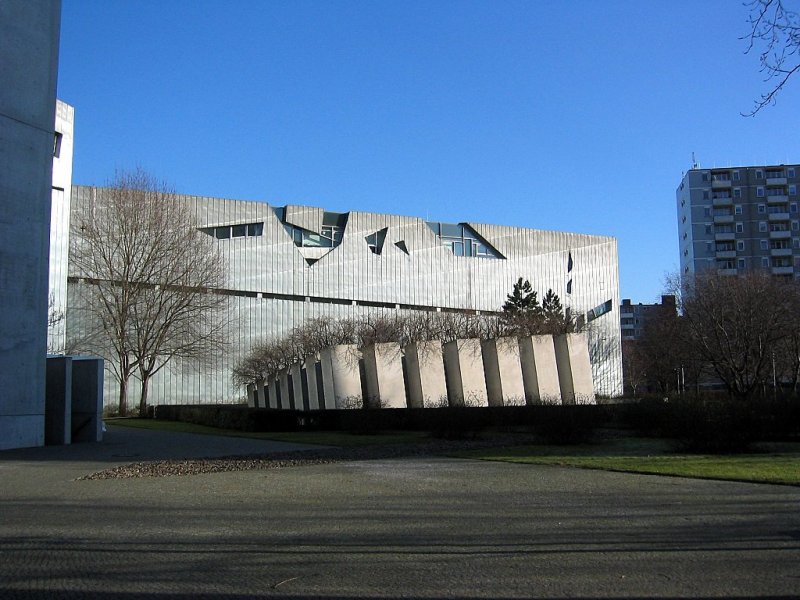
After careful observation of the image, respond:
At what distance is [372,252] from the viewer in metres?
72.4

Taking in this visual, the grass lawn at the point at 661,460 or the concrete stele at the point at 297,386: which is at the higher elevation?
the concrete stele at the point at 297,386

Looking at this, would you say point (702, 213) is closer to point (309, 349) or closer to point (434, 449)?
point (309, 349)

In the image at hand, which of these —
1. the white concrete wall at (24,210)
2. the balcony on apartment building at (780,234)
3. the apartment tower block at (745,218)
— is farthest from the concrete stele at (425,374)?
the balcony on apartment building at (780,234)

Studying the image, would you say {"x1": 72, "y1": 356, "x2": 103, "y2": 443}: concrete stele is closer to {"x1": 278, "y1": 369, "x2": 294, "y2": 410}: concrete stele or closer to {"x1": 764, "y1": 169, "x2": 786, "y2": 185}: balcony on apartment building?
{"x1": 278, "y1": 369, "x2": 294, "y2": 410}: concrete stele

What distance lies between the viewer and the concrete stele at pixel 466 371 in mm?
42000

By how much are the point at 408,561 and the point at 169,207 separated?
160ft

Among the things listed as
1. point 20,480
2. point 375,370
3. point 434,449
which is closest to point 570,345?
point 375,370

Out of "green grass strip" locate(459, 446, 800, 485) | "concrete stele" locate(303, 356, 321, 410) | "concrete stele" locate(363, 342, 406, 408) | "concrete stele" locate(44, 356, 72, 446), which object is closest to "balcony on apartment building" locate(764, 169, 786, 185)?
"concrete stele" locate(363, 342, 406, 408)

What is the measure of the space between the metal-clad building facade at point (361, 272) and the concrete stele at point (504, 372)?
26.8 m

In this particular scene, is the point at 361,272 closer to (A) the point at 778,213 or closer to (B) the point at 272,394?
(B) the point at 272,394

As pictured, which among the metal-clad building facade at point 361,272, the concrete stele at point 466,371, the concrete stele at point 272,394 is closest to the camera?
the concrete stele at point 466,371

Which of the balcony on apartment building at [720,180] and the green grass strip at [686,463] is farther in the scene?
the balcony on apartment building at [720,180]

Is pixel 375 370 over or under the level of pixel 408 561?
over

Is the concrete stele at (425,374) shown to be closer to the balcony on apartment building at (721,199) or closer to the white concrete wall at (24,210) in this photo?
the white concrete wall at (24,210)
